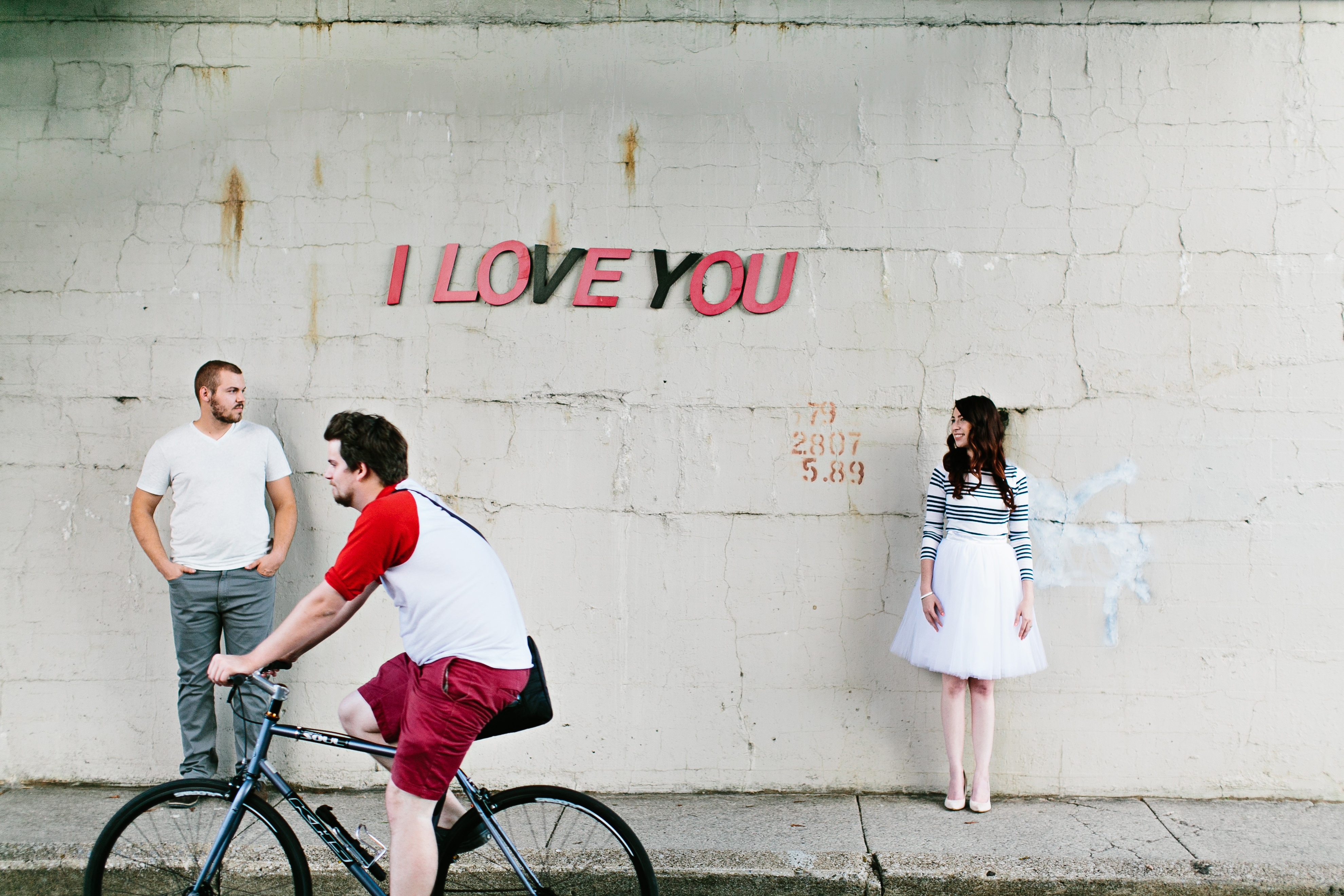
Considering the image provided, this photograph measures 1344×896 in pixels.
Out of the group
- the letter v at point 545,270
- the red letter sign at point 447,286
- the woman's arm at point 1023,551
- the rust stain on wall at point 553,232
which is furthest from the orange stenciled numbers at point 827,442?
the red letter sign at point 447,286

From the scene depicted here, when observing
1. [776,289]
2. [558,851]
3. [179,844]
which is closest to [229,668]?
[179,844]

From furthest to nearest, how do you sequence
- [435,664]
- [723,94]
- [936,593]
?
[723,94], [936,593], [435,664]

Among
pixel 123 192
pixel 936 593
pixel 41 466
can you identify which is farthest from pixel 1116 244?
pixel 41 466

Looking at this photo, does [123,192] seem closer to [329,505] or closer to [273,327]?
[273,327]

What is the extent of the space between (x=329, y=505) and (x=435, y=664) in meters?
2.10

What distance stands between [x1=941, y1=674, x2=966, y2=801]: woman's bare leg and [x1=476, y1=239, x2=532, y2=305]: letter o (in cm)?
274

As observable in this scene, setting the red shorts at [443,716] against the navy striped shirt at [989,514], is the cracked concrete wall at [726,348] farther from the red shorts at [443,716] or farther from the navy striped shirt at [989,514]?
the red shorts at [443,716]

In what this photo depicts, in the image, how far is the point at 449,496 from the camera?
4.80m

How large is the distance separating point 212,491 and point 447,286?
57.1 inches

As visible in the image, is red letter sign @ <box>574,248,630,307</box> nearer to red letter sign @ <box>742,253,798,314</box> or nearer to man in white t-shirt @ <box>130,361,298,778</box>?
red letter sign @ <box>742,253,798,314</box>

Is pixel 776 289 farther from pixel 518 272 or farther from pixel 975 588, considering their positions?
pixel 975 588

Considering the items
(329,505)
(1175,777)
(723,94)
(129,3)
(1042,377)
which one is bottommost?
(1175,777)

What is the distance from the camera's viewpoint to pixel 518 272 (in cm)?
479

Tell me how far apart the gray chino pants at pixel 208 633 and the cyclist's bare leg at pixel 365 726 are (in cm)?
149
